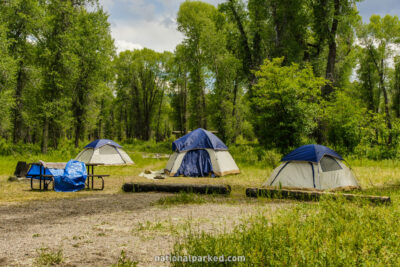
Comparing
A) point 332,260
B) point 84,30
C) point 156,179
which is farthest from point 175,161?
point 84,30

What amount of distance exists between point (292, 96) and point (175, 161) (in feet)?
27.0

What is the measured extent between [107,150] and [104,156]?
1.61 feet

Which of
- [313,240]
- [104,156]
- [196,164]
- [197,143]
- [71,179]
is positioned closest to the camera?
[313,240]

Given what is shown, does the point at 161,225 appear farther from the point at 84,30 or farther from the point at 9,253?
the point at 84,30

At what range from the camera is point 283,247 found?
135 inches

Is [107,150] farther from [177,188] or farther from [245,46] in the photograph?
[245,46]

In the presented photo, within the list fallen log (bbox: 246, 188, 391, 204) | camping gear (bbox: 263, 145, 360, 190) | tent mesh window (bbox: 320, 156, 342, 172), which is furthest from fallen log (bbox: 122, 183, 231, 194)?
tent mesh window (bbox: 320, 156, 342, 172)

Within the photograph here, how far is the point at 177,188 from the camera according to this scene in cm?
973

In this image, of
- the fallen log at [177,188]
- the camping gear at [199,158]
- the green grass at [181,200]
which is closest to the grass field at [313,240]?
the green grass at [181,200]

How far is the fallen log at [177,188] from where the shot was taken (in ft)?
30.3

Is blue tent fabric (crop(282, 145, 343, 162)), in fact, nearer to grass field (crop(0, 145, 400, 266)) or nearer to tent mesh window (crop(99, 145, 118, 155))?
grass field (crop(0, 145, 400, 266))

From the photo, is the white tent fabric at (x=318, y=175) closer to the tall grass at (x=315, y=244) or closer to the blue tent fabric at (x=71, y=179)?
Answer: the tall grass at (x=315, y=244)

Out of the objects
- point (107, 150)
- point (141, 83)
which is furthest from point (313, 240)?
point (141, 83)

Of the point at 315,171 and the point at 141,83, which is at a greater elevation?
the point at 141,83
